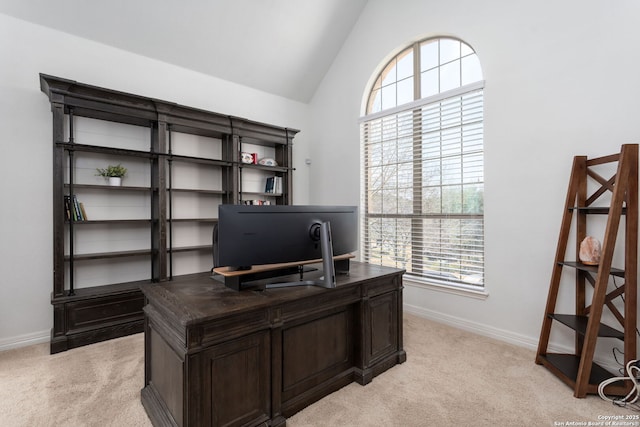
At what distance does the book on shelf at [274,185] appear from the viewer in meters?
4.35

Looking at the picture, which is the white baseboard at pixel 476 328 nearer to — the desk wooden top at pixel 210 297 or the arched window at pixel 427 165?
the arched window at pixel 427 165

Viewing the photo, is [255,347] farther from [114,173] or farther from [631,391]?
[114,173]

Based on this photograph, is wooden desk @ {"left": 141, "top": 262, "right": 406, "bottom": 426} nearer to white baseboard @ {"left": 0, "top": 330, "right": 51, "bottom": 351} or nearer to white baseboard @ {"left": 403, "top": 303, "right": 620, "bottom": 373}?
white baseboard @ {"left": 403, "top": 303, "right": 620, "bottom": 373}

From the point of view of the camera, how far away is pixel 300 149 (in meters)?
4.89

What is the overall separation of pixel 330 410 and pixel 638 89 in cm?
299

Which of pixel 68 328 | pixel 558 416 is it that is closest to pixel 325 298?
pixel 558 416

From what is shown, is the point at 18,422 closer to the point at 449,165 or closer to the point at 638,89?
→ the point at 449,165

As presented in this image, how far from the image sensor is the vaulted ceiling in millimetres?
2973

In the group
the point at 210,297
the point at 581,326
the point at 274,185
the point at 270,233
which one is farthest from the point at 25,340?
the point at 581,326

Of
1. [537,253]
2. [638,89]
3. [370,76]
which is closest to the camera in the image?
[638,89]

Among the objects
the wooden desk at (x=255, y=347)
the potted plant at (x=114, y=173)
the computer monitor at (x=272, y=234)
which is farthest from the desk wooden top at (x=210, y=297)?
the potted plant at (x=114, y=173)

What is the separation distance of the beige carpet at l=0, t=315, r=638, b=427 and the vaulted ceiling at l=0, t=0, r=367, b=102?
3017 mm

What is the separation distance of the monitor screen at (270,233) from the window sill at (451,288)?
1.72 meters

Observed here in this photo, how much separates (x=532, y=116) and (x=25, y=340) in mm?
4880
